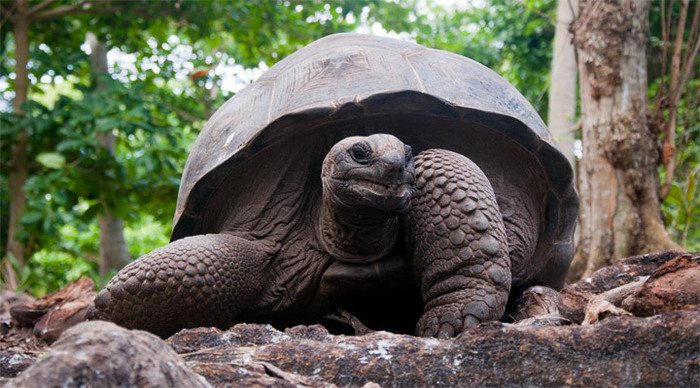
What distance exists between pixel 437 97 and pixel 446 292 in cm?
71

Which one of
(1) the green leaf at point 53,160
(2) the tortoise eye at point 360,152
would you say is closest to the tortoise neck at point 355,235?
(2) the tortoise eye at point 360,152

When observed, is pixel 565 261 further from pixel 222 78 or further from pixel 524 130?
pixel 222 78

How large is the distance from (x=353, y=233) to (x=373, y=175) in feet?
1.23

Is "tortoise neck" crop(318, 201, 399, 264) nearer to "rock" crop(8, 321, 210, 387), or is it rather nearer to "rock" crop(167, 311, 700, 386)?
"rock" crop(167, 311, 700, 386)

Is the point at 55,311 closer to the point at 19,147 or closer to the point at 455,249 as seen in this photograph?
the point at 455,249

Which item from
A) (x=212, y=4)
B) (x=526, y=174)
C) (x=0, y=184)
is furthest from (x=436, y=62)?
(x=0, y=184)

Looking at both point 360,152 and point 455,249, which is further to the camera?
point 455,249

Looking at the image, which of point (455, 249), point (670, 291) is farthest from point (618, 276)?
point (670, 291)

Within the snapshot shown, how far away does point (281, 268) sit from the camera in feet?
9.86

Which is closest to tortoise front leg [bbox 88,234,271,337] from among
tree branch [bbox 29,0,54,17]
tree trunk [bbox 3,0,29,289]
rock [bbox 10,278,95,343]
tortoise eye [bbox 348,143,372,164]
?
tortoise eye [bbox 348,143,372,164]

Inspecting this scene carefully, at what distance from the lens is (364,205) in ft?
8.18

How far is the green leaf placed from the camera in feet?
22.0

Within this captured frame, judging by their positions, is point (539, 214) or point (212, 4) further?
point (212, 4)

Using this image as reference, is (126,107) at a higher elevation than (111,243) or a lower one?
higher
